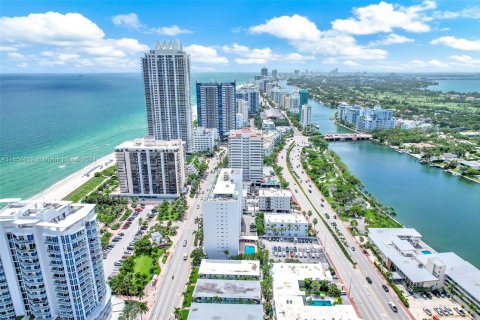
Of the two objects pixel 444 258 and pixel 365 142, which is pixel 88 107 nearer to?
pixel 365 142

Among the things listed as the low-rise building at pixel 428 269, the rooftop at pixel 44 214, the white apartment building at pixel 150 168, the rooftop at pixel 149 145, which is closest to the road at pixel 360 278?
the low-rise building at pixel 428 269

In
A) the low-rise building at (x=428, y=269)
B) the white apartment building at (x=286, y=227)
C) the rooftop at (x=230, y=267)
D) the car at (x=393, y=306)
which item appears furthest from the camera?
the white apartment building at (x=286, y=227)

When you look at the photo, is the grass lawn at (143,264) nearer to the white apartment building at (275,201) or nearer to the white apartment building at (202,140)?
the white apartment building at (275,201)

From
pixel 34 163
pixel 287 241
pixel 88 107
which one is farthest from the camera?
pixel 88 107

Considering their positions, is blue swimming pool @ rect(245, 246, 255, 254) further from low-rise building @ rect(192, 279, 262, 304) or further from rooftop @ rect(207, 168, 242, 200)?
rooftop @ rect(207, 168, 242, 200)

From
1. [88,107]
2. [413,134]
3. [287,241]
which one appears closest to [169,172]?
[287,241]

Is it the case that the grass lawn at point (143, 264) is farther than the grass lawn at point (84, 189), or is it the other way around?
the grass lawn at point (84, 189)

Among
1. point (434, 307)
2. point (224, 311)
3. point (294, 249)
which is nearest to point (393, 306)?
point (434, 307)
